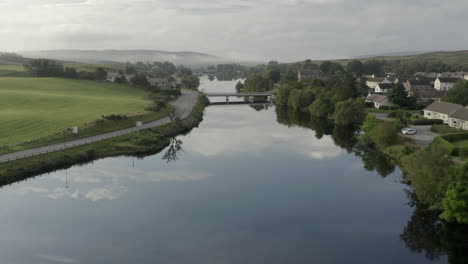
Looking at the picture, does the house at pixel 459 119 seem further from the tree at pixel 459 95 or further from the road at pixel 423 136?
the tree at pixel 459 95

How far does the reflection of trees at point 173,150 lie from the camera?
39312mm

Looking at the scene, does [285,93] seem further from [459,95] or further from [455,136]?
[455,136]

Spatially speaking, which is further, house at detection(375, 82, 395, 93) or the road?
house at detection(375, 82, 395, 93)

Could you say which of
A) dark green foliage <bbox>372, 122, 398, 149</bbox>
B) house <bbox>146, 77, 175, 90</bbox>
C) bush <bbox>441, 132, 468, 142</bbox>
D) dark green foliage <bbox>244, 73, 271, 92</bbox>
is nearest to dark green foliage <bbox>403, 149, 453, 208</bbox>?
dark green foliage <bbox>372, 122, 398, 149</bbox>

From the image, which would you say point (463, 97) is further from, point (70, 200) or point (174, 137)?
point (70, 200)

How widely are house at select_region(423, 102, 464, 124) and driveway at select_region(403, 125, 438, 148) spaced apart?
4285mm

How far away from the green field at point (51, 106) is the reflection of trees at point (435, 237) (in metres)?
33.6

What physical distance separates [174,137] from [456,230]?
34.3m

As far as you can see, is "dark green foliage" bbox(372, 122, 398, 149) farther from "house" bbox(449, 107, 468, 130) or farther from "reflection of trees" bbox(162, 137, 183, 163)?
"reflection of trees" bbox(162, 137, 183, 163)

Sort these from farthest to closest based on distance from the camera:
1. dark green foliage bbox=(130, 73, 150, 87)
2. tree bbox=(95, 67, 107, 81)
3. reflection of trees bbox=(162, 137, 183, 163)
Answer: tree bbox=(95, 67, 107, 81)
dark green foliage bbox=(130, 73, 150, 87)
reflection of trees bbox=(162, 137, 183, 163)

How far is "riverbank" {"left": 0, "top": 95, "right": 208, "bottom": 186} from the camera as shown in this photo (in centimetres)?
3144

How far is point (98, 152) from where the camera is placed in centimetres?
3866

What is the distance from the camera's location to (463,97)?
56.8m

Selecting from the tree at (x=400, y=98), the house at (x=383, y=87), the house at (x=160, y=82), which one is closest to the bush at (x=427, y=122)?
the tree at (x=400, y=98)
